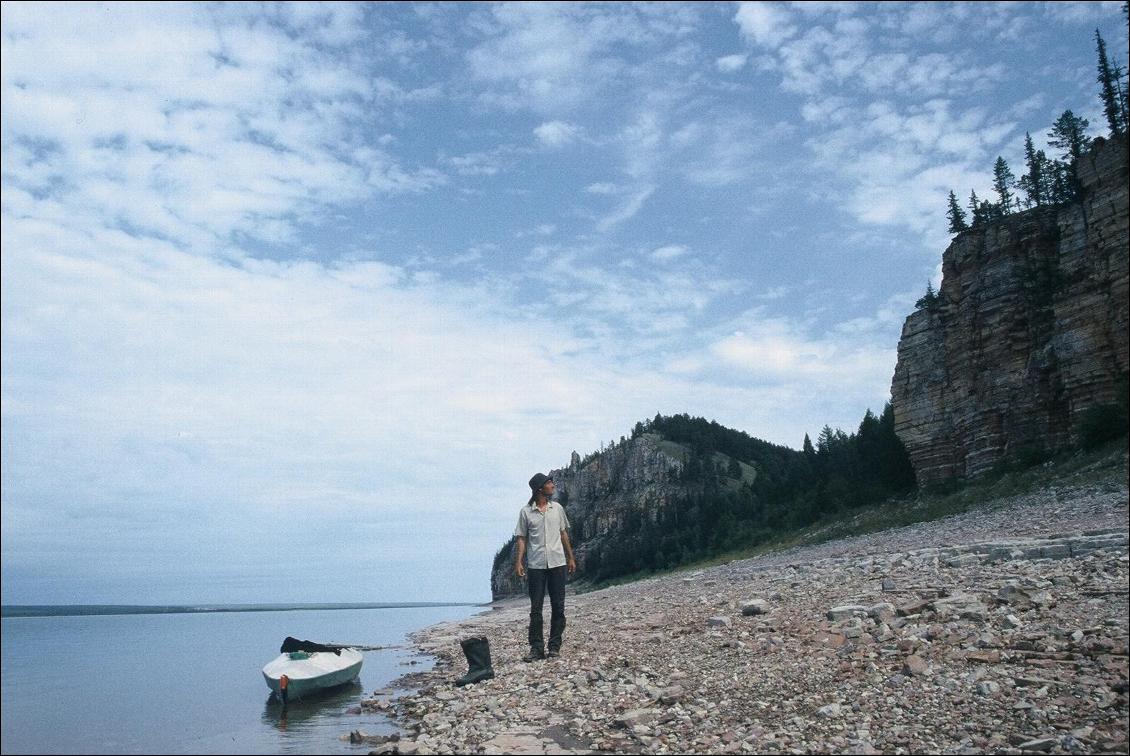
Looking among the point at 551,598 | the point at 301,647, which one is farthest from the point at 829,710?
the point at 301,647

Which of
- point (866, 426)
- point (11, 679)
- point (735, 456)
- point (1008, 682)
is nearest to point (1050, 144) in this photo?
point (866, 426)

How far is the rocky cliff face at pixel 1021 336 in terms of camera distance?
3488cm

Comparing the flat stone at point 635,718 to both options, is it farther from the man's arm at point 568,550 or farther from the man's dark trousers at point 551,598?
the man's arm at point 568,550

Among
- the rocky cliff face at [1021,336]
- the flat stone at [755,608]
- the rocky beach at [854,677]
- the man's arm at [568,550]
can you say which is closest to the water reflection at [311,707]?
the rocky beach at [854,677]

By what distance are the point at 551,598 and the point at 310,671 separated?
5.85 metres

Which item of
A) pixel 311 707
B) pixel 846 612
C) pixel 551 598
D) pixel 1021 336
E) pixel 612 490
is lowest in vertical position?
pixel 311 707

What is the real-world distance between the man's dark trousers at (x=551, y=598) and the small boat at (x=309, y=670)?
191 inches

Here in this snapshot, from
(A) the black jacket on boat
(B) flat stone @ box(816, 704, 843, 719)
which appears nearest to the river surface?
A: (A) the black jacket on boat

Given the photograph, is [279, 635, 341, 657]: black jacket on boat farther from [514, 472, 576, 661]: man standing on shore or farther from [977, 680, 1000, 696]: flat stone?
[977, 680, 1000, 696]: flat stone

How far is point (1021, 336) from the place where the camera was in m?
41.7

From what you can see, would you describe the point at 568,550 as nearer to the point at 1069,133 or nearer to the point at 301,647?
the point at 301,647

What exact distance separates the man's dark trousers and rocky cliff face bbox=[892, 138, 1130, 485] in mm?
31862

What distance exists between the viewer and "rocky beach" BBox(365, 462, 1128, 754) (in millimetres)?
6895

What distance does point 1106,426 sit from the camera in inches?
1288
